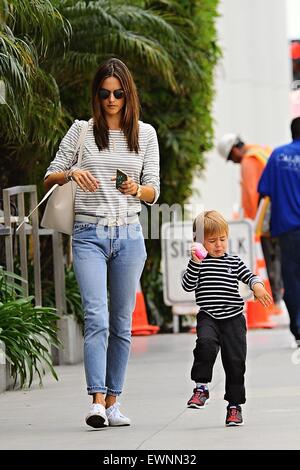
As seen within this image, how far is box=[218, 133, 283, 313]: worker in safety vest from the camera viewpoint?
15086 millimetres

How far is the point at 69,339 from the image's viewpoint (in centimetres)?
1073

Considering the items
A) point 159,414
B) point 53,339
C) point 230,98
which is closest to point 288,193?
point 53,339

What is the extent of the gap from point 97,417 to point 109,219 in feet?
3.26

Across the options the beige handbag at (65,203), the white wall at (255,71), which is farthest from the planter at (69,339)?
the white wall at (255,71)

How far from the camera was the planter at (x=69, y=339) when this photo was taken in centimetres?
1074

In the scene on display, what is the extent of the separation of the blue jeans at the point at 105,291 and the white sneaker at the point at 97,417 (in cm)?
8

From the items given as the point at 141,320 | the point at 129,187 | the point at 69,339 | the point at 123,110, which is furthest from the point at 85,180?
the point at 141,320

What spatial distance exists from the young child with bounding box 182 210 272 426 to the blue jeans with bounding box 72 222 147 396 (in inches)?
12.3

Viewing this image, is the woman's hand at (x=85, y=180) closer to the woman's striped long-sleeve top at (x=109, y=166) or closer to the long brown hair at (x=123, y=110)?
the woman's striped long-sleeve top at (x=109, y=166)

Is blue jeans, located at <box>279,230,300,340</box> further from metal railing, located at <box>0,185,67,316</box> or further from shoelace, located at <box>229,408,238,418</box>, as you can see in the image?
shoelace, located at <box>229,408,238,418</box>

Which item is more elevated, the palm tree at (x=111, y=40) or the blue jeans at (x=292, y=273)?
the palm tree at (x=111, y=40)

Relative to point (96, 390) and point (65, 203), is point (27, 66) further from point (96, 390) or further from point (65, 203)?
point (96, 390)

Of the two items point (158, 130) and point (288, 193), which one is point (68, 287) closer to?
point (288, 193)

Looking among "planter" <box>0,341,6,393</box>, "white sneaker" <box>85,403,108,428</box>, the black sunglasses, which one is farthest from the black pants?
"planter" <box>0,341,6,393</box>
